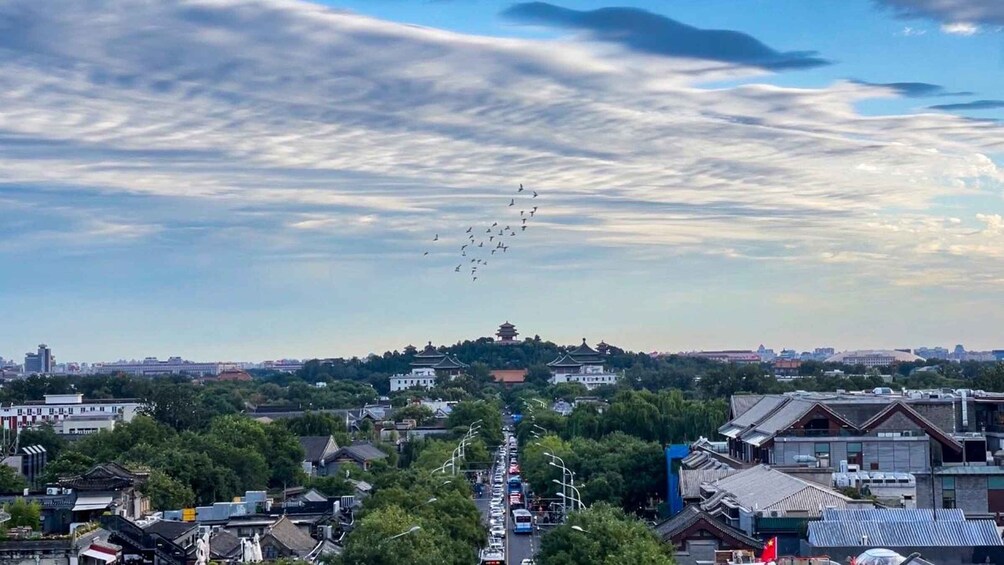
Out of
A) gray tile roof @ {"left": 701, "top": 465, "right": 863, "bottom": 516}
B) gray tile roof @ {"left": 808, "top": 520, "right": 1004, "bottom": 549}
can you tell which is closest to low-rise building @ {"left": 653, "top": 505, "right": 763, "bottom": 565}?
gray tile roof @ {"left": 701, "top": 465, "right": 863, "bottom": 516}

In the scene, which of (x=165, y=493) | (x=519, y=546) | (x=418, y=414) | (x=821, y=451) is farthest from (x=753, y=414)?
(x=418, y=414)

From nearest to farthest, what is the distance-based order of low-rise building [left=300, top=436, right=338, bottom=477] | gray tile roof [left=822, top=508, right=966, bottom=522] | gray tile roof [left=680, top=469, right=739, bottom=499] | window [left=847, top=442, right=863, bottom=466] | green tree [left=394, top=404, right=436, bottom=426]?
gray tile roof [left=822, top=508, right=966, bottom=522] < gray tile roof [left=680, top=469, right=739, bottom=499] < window [left=847, top=442, right=863, bottom=466] < low-rise building [left=300, top=436, right=338, bottom=477] < green tree [left=394, top=404, right=436, bottom=426]

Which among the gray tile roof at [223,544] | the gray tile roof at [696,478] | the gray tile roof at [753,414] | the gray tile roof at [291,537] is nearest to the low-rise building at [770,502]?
the gray tile roof at [696,478]

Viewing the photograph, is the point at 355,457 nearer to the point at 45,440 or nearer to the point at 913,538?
the point at 45,440

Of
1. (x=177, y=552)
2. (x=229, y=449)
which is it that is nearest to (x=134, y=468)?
(x=229, y=449)

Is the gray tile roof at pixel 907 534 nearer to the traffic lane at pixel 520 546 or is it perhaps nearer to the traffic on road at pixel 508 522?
the traffic on road at pixel 508 522

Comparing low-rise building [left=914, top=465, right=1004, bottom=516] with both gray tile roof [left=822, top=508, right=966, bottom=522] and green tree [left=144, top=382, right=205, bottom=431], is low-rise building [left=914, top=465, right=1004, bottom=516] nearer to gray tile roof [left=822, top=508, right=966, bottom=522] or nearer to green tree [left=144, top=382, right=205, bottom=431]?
gray tile roof [left=822, top=508, right=966, bottom=522]
